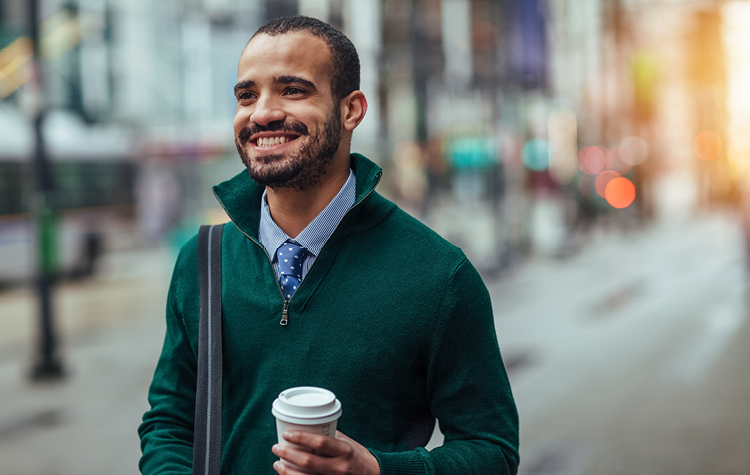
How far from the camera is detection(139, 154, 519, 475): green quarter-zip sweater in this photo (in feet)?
5.31

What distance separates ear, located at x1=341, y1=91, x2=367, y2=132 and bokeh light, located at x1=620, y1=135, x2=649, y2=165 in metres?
33.3

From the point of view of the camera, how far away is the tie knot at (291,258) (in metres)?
1.73

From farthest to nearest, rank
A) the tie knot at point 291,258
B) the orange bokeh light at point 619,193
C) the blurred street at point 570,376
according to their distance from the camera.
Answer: the orange bokeh light at point 619,193, the blurred street at point 570,376, the tie knot at point 291,258

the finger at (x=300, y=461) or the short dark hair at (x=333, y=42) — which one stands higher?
the short dark hair at (x=333, y=42)

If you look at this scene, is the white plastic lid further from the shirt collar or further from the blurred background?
the blurred background

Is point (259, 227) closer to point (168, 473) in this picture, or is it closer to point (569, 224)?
point (168, 473)

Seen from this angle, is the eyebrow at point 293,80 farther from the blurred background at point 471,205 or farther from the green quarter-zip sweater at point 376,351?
the blurred background at point 471,205

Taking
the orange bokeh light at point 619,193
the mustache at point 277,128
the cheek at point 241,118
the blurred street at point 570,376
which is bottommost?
the blurred street at point 570,376

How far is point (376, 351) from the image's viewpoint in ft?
5.30

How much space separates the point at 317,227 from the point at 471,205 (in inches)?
1378

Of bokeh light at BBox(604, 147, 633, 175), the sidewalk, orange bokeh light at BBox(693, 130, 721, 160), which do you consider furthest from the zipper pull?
orange bokeh light at BBox(693, 130, 721, 160)

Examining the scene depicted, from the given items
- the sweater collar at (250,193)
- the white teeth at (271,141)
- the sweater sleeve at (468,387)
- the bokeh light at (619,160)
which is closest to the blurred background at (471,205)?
the bokeh light at (619,160)

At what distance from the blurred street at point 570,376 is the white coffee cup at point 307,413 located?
4023mm

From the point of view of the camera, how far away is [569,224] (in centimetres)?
2042
